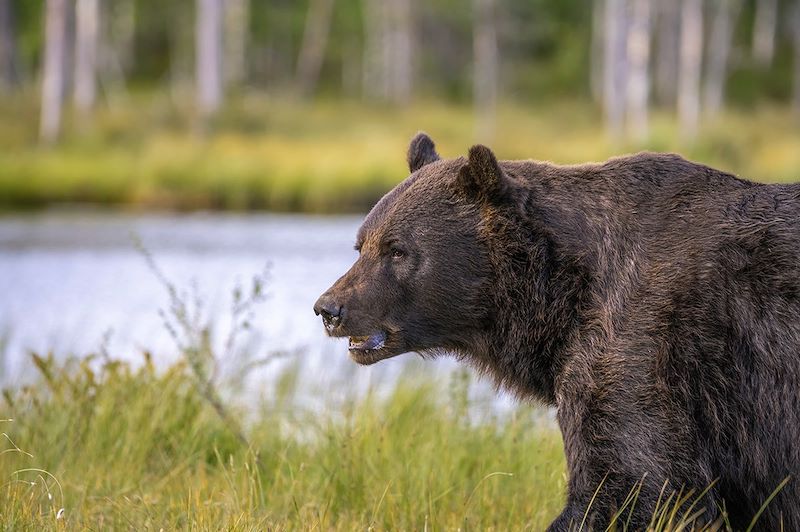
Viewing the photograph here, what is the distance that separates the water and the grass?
1.52 m

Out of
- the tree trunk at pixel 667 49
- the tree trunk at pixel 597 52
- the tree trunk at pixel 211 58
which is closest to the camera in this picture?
the tree trunk at pixel 211 58

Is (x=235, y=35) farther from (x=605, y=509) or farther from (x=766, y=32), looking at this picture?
(x=605, y=509)

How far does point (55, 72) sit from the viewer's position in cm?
2972

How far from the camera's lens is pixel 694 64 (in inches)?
1487

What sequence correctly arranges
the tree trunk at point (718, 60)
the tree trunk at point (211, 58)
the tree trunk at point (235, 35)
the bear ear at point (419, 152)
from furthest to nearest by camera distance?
the tree trunk at point (235, 35) < the tree trunk at point (718, 60) < the tree trunk at point (211, 58) < the bear ear at point (419, 152)

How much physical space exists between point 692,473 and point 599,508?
0.32 meters

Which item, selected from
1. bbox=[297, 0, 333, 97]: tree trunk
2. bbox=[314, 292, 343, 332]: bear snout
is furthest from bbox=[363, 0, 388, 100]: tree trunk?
bbox=[314, 292, 343, 332]: bear snout

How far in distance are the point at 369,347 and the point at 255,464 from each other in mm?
749

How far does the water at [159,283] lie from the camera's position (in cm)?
948

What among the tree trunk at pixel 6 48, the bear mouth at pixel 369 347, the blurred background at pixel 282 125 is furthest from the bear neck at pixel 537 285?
the tree trunk at pixel 6 48

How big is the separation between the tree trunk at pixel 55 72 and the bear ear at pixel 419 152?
26191mm

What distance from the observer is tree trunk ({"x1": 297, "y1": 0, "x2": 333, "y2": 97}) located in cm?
5403

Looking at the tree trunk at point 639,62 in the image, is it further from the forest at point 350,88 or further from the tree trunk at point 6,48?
the tree trunk at point 6,48

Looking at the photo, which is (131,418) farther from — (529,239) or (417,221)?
(529,239)
